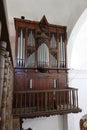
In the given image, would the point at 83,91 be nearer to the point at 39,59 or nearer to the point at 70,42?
the point at 70,42

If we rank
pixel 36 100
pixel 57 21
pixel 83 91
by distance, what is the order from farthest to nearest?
pixel 83 91
pixel 57 21
pixel 36 100

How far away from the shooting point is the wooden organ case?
13.2 feet

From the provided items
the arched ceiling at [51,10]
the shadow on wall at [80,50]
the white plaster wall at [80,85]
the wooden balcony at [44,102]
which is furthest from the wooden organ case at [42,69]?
the shadow on wall at [80,50]

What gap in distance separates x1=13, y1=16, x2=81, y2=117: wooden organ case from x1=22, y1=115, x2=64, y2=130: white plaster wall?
993mm

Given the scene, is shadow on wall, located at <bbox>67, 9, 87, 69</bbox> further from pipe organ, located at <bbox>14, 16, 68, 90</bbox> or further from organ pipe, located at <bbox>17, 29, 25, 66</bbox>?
Answer: organ pipe, located at <bbox>17, 29, 25, 66</bbox>

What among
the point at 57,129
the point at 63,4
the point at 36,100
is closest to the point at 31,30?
the point at 63,4

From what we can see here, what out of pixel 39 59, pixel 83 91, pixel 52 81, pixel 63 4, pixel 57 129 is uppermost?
pixel 63 4

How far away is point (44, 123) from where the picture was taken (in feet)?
16.1

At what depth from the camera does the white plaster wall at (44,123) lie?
4773 millimetres

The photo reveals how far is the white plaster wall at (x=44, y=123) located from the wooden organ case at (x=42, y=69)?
0.99 m

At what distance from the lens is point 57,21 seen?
16.7ft

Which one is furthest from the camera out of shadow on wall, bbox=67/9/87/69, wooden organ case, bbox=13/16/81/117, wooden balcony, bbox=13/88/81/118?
shadow on wall, bbox=67/9/87/69

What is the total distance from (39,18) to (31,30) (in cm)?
70

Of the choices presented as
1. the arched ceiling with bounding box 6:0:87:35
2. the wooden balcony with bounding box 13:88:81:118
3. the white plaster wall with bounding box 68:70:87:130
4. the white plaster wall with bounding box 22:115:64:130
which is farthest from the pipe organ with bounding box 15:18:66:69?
the white plaster wall with bounding box 22:115:64:130
